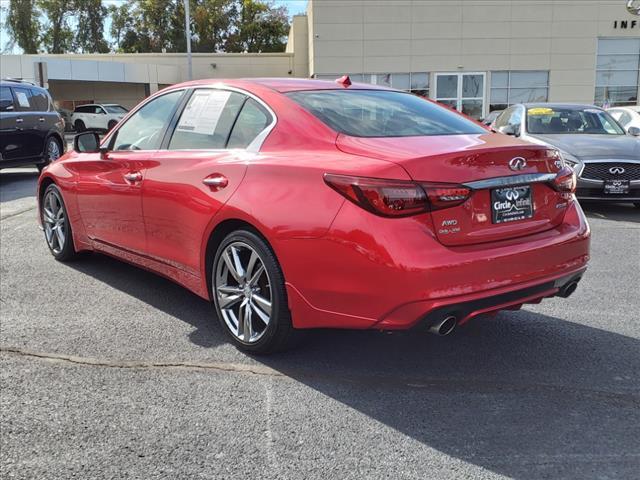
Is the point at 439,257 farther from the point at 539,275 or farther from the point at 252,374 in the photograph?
the point at 252,374

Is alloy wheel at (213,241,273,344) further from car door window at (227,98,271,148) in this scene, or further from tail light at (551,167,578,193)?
tail light at (551,167,578,193)

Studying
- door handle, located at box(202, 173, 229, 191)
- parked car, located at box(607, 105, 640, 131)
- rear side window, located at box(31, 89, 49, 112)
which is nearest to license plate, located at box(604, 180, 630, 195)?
parked car, located at box(607, 105, 640, 131)

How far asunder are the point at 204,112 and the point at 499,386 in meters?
2.53

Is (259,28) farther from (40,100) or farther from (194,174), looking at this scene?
(194,174)

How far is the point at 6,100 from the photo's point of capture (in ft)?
39.4

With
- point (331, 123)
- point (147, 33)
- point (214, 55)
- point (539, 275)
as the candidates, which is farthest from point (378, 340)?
point (147, 33)

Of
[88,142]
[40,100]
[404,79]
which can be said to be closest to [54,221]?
[88,142]

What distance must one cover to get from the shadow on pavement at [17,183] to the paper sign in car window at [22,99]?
60.5 inches

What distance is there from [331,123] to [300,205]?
58 cm

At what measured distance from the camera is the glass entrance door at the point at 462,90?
35500 mm

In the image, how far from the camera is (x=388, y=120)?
3799mm

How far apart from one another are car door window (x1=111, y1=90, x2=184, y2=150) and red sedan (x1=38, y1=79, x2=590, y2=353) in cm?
3

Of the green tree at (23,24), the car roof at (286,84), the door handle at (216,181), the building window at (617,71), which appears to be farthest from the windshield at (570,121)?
the green tree at (23,24)

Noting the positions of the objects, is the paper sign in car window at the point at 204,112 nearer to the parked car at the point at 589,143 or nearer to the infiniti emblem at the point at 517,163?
the infiniti emblem at the point at 517,163
